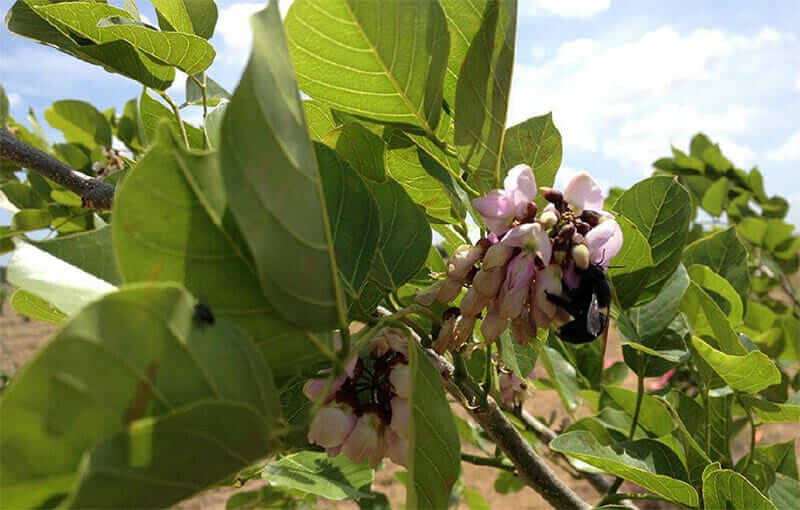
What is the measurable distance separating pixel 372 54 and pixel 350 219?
5.9 inches

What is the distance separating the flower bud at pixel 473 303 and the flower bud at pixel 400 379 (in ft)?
0.24

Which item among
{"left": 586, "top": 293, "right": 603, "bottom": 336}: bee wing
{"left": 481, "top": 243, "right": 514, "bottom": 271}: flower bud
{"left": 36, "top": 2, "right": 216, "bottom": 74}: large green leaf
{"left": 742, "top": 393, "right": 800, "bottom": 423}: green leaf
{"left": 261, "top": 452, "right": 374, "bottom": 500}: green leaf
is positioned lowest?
{"left": 261, "top": 452, "right": 374, "bottom": 500}: green leaf

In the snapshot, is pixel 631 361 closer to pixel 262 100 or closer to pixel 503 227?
pixel 503 227

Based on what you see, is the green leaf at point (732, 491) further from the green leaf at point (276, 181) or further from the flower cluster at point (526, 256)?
the green leaf at point (276, 181)

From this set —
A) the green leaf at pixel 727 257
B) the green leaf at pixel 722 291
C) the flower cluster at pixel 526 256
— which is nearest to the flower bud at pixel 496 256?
the flower cluster at pixel 526 256

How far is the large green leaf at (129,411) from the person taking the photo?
323 millimetres

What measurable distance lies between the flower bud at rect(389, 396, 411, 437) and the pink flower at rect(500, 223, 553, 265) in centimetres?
17

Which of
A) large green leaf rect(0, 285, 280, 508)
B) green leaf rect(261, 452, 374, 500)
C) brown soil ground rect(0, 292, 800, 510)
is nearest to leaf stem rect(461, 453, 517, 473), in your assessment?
green leaf rect(261, 452, 374, 500)

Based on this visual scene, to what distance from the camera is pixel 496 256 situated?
1.86ft

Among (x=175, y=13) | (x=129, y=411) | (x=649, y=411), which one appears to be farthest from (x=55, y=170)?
(x=649, y=411)

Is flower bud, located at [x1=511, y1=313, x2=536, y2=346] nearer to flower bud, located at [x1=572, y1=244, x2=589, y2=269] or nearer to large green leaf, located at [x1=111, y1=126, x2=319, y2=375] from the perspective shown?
flower bud, located at [x1=572, y1=244, x2=589, y2=269]

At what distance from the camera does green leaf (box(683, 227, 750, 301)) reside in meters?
1.18

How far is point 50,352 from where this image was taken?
0.32m

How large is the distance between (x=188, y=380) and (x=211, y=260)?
83 mm
